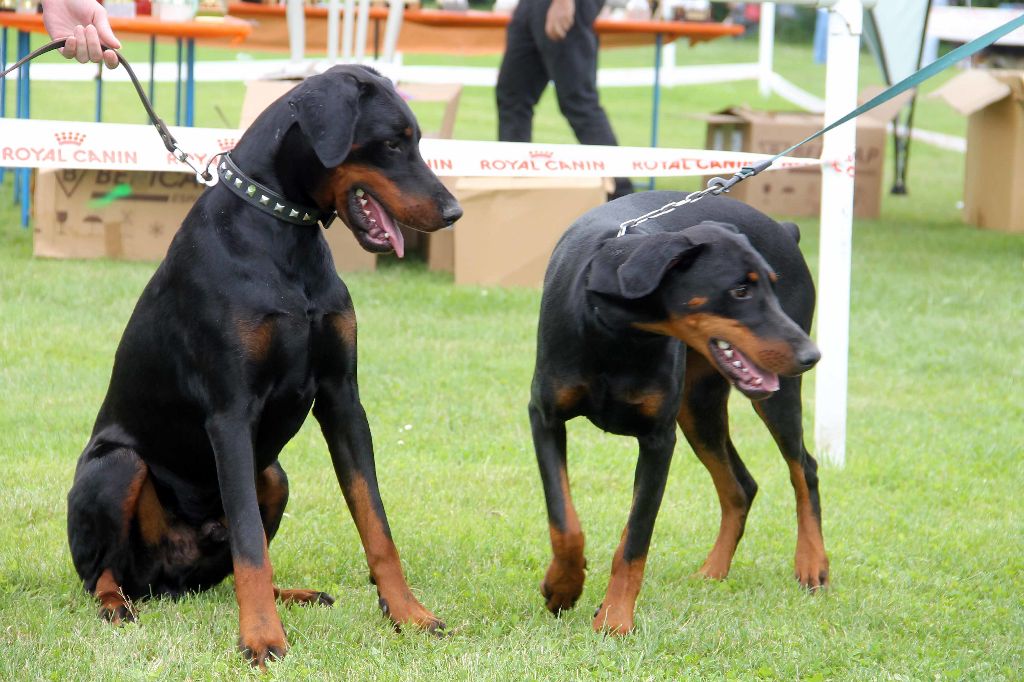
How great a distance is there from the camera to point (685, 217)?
370 centimetres

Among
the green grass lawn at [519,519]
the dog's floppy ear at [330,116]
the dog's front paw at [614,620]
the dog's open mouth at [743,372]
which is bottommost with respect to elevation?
the green grass lawn at [519,519]

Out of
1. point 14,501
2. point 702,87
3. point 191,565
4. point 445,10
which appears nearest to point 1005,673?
point 191,565

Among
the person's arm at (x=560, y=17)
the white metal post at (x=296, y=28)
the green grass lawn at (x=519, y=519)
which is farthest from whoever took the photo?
the white metal post at (x=296, y=28)

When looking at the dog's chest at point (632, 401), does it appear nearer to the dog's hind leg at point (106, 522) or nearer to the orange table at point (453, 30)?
the dog's hind leg at point (106, 522)

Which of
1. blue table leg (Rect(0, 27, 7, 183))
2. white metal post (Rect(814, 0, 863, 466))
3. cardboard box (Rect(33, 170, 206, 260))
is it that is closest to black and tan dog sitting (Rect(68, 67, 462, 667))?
white metal post (Rect(814, 0, 863, 466))

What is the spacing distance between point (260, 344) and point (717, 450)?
1.58m

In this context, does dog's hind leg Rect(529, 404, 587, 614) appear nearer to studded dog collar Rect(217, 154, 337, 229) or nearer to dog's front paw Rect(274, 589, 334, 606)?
dog's front paw Rect(274, 589, 334, 606)

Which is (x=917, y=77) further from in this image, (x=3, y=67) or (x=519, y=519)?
(x=3, y=67)

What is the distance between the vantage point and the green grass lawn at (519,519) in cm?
326

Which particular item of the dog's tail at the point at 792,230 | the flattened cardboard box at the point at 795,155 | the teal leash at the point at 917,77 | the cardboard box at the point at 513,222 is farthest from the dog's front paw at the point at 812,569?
the flattened cardboard box at the point at 795,155

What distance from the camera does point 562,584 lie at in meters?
3.44

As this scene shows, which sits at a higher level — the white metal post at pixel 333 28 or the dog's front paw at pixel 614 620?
the white metal post at pixel 333 28

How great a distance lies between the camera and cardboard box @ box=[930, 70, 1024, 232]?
9961 millimetres

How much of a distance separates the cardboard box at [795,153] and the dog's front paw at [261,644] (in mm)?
8152
